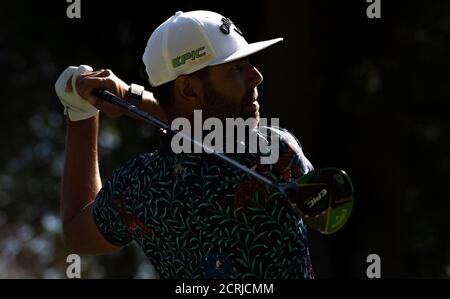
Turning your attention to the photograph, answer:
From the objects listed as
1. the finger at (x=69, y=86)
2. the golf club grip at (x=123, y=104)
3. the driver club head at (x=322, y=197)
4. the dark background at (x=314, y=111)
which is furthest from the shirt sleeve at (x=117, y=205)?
the dark background at (x=314, y=111)

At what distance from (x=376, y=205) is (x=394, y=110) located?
33.3 inches

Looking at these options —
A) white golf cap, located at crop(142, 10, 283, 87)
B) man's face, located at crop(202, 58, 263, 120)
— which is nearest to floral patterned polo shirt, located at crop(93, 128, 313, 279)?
man's face, located at crop(202, 58, 263, 120)

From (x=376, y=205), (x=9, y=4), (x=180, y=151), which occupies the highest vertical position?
(x=9, y=4)

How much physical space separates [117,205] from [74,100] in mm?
427

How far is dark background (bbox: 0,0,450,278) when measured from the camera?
9500mm

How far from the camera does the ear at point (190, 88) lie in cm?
396

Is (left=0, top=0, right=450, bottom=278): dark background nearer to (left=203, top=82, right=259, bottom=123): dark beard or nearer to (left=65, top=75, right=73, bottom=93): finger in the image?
(left=65, top=75, right=73, bottom=93): finger

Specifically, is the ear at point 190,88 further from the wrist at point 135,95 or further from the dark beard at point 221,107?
the wrist at point 135,95

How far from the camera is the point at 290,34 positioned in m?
9.39

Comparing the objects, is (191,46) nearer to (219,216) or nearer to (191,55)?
(191,55)

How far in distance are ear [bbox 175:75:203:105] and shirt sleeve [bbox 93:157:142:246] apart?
249 mm
